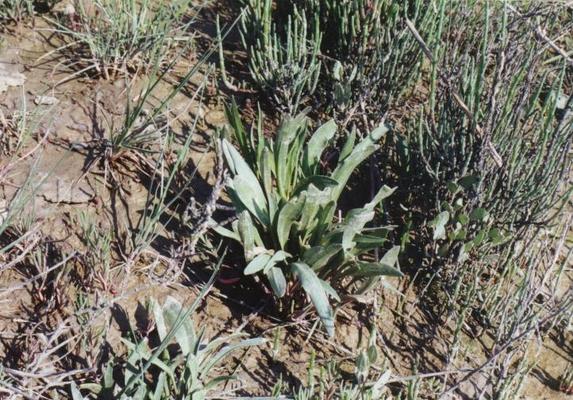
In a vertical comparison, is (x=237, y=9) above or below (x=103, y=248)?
above

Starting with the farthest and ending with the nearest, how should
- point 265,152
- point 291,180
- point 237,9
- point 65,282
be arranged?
point 237,9 < point 291,180 < point 265,152 < point 65,282

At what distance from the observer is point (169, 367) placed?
2.30m

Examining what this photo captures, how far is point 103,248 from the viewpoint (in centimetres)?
249

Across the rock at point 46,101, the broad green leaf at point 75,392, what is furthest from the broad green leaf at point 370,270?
the rock at point 46,101

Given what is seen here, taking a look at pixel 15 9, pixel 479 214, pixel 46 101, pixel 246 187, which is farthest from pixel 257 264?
pixel 15 9

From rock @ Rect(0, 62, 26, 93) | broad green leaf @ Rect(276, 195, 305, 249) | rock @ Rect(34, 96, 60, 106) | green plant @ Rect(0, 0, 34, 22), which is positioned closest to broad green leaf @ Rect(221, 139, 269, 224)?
broad green leaf @ Rect(276, 195, 305, 249)

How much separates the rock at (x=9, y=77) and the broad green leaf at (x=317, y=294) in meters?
1.57

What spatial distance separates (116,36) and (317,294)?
156 cm

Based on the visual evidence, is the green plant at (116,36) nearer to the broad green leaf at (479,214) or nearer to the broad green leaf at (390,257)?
the broad green leaf at (390,257)

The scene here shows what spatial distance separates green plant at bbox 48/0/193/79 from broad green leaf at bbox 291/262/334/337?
124cm

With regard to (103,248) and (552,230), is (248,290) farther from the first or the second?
(552,230)

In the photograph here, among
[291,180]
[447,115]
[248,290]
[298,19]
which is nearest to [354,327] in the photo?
[248,290]

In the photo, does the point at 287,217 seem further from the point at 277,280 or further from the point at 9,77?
the point at 9,77

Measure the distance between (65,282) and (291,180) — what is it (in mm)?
955
